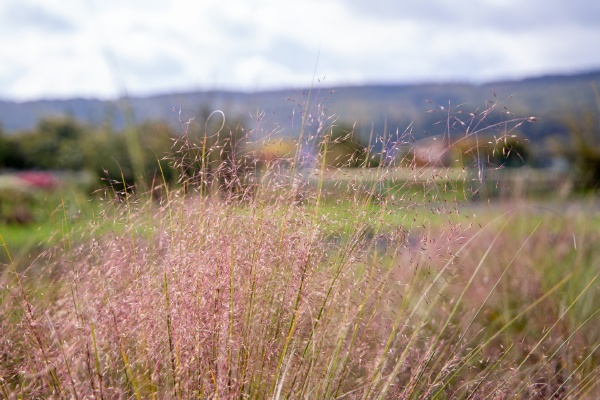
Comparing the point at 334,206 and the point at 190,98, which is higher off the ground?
the point at 190,98

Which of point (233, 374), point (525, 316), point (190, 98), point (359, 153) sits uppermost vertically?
point (190, 98)

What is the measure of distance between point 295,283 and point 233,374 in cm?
30

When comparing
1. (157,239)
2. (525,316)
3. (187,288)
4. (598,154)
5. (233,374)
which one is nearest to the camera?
(233,374)

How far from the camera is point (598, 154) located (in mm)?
12086

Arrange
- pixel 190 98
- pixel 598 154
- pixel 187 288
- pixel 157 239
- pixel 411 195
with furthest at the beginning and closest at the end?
pixel 598 154
pixel 190 98
pixel 157 239
pixel 411 195
pixel 187 288

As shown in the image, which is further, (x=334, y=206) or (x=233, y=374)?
(x=334, y=206)

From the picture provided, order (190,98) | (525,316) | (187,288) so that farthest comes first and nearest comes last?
(190,98) → (525,316) → (187,288)

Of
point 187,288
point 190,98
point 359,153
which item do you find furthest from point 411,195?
point 190,98

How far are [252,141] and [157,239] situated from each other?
586 mm

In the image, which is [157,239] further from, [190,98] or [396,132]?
[190,98]

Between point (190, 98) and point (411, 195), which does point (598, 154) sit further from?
point (411, 195)

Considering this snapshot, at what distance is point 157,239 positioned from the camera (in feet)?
5.46

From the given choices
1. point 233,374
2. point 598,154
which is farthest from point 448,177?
point 598,154

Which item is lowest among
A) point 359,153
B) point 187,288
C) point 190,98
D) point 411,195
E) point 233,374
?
point 233,374
